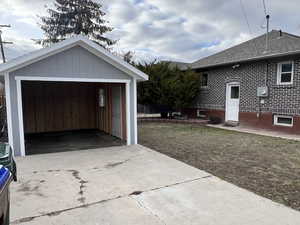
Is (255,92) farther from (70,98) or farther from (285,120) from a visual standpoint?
(70,98)

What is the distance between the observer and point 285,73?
9.62 m

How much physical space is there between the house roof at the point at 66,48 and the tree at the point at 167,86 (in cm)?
636

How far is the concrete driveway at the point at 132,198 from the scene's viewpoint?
2719 mm

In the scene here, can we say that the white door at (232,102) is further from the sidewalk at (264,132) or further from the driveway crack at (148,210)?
the driveway crack at (148,210)

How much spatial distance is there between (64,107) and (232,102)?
8941 millimetres

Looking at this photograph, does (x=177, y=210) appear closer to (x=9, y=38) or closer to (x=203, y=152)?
(x=203, y=152)

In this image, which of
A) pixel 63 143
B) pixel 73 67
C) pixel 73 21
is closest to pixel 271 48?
pixel 73 67

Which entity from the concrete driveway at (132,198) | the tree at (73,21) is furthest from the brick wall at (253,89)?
the tree at (73,21)

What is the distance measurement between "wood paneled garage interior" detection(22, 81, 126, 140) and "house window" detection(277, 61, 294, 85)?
7.64 meters

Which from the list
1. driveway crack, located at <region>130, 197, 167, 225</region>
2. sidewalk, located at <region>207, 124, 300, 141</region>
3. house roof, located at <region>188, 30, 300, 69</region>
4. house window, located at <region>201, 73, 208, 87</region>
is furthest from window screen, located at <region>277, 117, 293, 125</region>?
driveway crack, located at <region>130, 197, 167, 225</region>

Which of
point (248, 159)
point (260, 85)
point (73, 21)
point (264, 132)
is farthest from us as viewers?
point (73, 21)

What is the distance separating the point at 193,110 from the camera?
15.0m

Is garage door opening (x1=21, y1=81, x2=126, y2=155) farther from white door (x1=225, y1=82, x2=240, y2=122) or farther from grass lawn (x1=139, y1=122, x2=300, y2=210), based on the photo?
white door (x1=225, y1=82, x2=240, y2=122)

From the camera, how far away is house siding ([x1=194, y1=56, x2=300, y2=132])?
9219 mm
